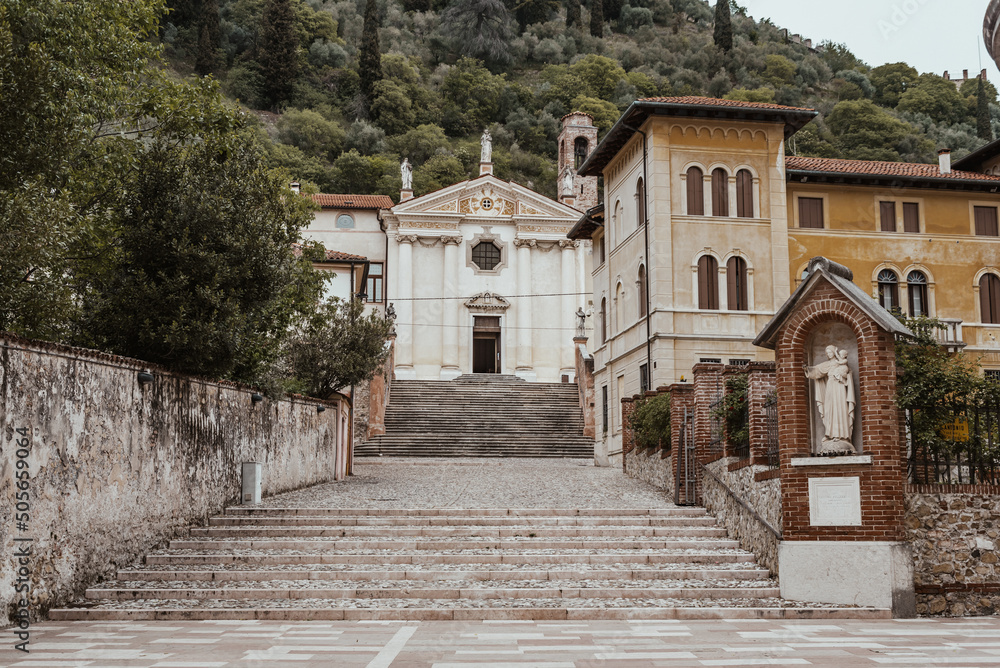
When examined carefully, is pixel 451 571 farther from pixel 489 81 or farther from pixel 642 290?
pixel 489 81

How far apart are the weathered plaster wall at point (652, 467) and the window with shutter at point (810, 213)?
11138mm

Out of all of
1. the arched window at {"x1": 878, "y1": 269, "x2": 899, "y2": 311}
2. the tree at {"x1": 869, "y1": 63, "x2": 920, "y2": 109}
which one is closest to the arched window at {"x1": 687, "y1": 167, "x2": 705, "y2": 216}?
the arched window at {"x1": 878, "y1": 269, "x2": 899, "y2": 311}

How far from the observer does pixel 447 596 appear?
10633 mm

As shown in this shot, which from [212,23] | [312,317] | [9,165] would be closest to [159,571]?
[9,165]

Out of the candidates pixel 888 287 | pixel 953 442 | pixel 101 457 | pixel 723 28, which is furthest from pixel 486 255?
pixel 723 28

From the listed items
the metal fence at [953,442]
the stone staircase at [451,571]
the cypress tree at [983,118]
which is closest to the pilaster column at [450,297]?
the stone staircase at [451,571]

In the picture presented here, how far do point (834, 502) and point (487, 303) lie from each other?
124 feet

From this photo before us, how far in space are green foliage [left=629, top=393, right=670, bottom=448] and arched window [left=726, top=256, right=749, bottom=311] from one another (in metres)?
8.72

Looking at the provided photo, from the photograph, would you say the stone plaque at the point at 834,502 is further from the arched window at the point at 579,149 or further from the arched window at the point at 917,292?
the arched window at the point at 579,149

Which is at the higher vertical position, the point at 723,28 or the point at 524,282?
the point at 723,28

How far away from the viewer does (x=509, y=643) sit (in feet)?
27.4

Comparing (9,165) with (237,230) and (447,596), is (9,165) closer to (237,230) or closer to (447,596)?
(237,230)

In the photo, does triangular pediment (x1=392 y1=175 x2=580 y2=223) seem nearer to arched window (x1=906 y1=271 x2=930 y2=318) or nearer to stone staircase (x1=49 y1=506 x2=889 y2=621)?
arched window (x1=906 y1=271 x2=930 y2=318)

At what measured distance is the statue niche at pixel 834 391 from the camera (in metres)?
10.6
